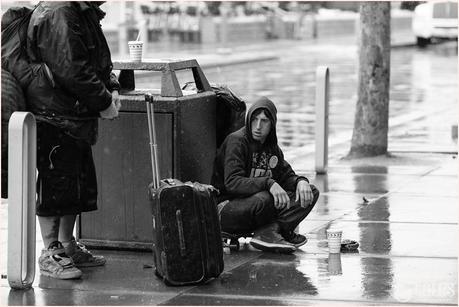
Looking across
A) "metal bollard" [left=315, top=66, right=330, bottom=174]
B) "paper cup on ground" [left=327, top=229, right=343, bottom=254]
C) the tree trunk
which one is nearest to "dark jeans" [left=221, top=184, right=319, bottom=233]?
"paper cup on ground" [left=327, top=229, right=343, bottom=254]

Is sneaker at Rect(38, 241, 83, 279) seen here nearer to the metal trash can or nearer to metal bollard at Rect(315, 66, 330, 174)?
the metal trash can

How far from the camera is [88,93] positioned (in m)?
6.78

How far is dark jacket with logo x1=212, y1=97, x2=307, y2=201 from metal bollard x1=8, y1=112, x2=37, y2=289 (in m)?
1.56

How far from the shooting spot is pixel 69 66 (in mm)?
6719

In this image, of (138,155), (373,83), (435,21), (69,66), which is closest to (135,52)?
(138,155)

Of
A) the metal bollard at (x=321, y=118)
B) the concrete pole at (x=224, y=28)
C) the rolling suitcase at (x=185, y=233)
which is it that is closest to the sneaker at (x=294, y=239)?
the rolling suitcase at (x=185, y=233)

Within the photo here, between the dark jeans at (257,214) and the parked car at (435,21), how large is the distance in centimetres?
2968

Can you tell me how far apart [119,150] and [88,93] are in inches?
41.2

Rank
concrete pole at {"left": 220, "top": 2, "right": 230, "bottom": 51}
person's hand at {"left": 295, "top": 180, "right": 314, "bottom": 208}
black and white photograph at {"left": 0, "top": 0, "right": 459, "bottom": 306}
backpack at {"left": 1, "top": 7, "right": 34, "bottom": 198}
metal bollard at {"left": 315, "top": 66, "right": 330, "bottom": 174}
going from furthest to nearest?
1. concrete pole at {"left": 220, "top": 2, "right": 230, "bottom": 51}
2. metal bollard at {"left": 315, "top": 66, "right": 330, "bottom": 174}
3. person's hand at {"left": 295, "top": 180, "right": 314, "bottom": 208}
4. backpack at {"left": 1, "top": 7, "right": 34, "bottom": 198}
5. black and white photograph at {"left": 0, "top": 0, "right": 459, "bottom": 306}

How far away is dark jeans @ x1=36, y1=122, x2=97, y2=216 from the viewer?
6.94 meters

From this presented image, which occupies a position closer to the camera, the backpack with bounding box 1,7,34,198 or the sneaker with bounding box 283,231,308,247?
the backpack with bounding box 1,7,34,198

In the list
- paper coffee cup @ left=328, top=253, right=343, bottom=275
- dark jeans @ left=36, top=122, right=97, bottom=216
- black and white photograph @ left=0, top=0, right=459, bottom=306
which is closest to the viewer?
black and white photograph @ left=0, top=0, right=459, bottom=306

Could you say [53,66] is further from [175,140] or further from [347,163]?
[347,163]

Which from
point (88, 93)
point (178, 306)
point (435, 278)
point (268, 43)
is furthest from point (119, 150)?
point (268, 43)
